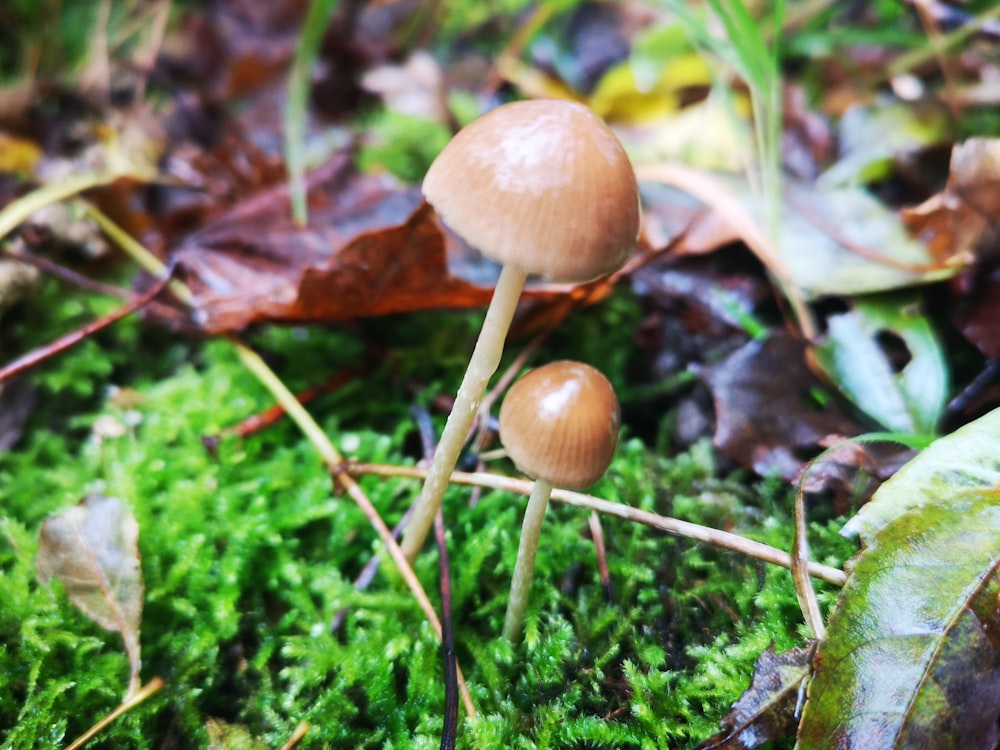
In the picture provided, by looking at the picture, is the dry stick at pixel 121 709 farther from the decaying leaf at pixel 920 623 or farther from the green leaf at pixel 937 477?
the green leaf at pixel 937 477

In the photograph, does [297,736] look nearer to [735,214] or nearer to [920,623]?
[920,623]

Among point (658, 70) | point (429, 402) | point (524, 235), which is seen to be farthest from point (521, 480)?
point (658, 70)

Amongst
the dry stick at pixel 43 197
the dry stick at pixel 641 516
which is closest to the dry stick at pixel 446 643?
the dry stick at pixel 641 516

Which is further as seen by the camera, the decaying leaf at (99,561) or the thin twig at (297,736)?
the decaying leaf at (99,561)

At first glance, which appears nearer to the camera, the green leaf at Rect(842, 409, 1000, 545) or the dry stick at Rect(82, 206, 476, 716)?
the green leaf at Rect(842, 409, 1000, 545)

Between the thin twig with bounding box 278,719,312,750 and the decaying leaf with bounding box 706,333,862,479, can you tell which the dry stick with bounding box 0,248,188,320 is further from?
the decaying leaf with bounding box 706,333,862,479

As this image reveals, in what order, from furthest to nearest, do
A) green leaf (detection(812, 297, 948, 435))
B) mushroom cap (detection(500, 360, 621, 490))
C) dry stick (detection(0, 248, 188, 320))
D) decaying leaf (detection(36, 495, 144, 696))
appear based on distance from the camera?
dry stick (detection(0, 248, 188, 320)) < green leaf (detection(812, 297, 948, 435)) < decaying leaf (detection(36, 495, 144, 696)) < mushroom cap (detection(500, 360, 621, 490))

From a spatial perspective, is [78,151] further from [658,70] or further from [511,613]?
[511,613]

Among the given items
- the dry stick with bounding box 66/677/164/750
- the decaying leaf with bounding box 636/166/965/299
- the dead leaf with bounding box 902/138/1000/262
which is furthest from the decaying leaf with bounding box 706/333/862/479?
the dry stick with bounding box 66/677/164/750
